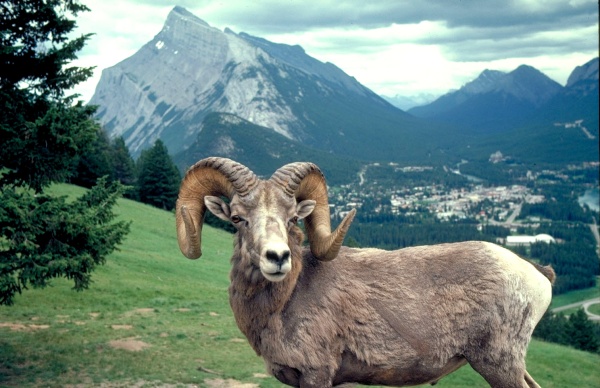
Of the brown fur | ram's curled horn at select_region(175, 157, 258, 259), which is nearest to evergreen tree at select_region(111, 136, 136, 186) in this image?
ram's curled horn at select_region(175, 157, 258, 259)

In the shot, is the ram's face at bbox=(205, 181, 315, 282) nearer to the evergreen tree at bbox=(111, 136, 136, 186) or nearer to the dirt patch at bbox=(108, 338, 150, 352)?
the dirt patch at bbox=(108, 338, 150, 352)

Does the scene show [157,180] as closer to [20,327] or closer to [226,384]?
[20,327]

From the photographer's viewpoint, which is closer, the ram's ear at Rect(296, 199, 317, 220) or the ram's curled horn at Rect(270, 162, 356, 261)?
the ram's curled horn at Rect(270, 162, 356, 261)

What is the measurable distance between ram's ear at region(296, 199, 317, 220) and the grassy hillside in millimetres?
7055

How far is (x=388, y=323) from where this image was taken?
311 inches

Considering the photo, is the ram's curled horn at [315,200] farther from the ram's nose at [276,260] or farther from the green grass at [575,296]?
the green grass at [575,296]

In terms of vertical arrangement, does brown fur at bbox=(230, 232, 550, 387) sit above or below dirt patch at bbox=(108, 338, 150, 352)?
above

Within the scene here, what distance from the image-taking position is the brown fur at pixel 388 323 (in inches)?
303

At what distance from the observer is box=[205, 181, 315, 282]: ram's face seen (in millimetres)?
6773

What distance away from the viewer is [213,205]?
8.02 m

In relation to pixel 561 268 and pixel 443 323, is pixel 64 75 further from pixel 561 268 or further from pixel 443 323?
pixel 561 268

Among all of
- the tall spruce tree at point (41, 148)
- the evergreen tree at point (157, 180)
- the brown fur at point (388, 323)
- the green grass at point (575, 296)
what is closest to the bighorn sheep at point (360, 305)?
the brown fur at point (388, 323)

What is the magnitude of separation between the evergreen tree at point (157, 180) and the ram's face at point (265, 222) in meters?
63.4

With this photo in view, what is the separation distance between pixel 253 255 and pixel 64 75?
335 inches
